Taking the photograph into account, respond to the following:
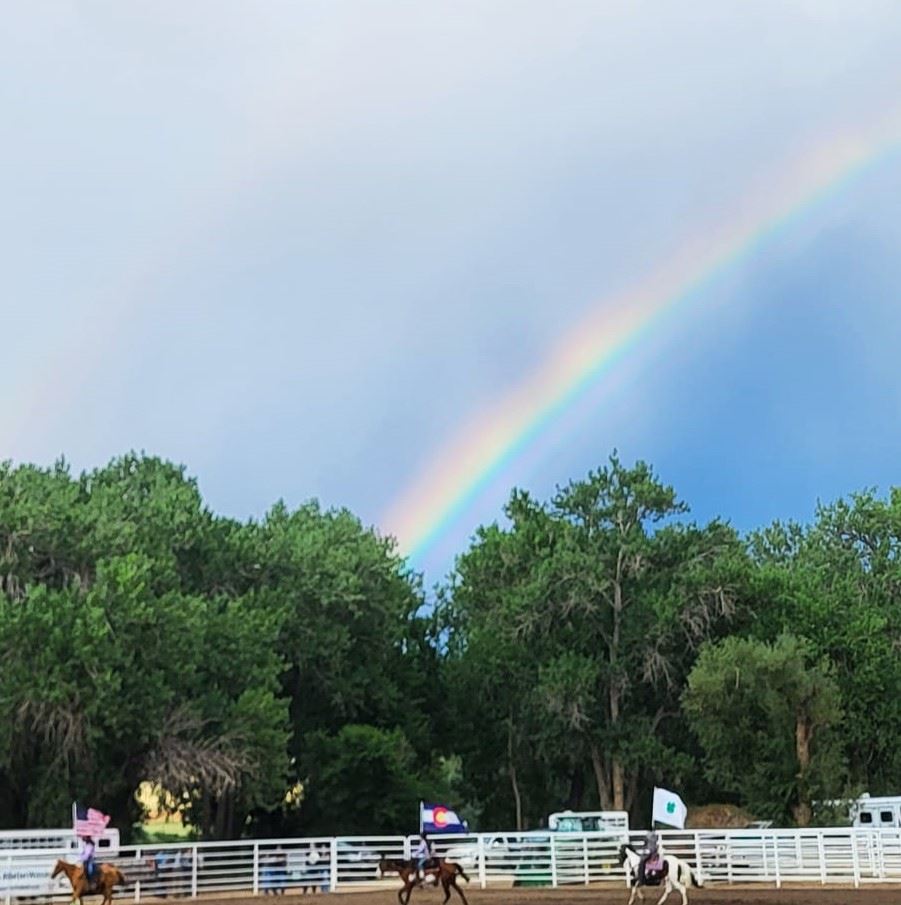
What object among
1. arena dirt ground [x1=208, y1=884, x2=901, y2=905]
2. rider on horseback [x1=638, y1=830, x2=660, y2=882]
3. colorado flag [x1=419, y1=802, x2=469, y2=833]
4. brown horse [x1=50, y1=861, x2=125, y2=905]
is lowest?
arena dirt ground [x1=208, y1=884, x2=901, y2=905]

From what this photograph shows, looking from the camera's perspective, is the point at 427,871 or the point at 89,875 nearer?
the point at 89,875

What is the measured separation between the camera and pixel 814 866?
30516mm

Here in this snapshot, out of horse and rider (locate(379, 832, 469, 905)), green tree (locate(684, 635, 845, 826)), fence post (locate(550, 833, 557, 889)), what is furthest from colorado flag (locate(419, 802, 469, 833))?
green tree (locate(684, 635, 845, 826))

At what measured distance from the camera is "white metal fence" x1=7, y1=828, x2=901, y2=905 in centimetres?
2962

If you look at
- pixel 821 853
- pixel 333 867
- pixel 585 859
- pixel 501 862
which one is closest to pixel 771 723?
pixel 585 859

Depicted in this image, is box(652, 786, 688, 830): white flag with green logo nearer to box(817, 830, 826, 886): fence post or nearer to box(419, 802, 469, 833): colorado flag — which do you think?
box(817, 830, 826, 886): fence post

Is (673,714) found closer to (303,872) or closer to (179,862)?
(303,872)

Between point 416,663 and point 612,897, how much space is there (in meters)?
30.9

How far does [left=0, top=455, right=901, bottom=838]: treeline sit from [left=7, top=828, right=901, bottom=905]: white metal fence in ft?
13.4

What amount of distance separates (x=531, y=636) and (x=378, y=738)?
11277mm

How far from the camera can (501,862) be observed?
33.6 meters

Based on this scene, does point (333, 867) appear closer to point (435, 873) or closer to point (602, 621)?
point (435, 873)

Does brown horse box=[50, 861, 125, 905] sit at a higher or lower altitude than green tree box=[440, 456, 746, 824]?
lower

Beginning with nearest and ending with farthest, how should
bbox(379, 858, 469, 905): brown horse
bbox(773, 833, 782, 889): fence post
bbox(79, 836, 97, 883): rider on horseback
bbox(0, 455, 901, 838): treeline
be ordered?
bbox(379, 858, 469, 905): brown horse → bbox(79, 836, 97, 883): rider on horseback → bbox(773, 833, 782, 889): fence post → bbox(0, 455, 901, 838): treeline
